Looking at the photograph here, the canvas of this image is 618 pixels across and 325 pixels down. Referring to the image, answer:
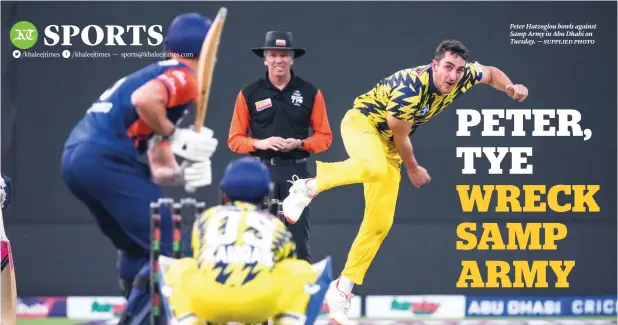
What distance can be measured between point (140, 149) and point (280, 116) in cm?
220

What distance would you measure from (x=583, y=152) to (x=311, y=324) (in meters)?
3.64

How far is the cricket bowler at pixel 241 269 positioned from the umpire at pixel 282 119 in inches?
86.6

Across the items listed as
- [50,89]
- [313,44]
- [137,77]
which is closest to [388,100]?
[313,44]

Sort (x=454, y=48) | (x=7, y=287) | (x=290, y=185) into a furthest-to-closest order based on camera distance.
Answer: (x=290, y=185) → (x=454, y=48) → (x=7, y=287)

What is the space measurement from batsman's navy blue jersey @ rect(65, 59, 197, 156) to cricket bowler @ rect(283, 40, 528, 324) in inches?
68.3

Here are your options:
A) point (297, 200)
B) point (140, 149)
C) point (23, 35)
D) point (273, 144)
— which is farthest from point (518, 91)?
point (23, 35)

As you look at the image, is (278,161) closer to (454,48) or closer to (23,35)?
(454,48)

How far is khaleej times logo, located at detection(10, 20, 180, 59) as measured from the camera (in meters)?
9.18

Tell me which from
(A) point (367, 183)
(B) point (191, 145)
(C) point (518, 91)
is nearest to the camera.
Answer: (B) point (191, 145)

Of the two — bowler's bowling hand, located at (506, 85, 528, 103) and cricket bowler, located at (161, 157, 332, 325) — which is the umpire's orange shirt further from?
cricket bowler, located at (161, 157, 332, 325)

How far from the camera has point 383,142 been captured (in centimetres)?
806

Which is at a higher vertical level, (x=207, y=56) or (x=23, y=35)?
(x=23, y=35)

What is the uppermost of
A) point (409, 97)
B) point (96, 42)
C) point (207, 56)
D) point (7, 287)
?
point (96, 42)

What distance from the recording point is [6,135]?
30.1 feet
